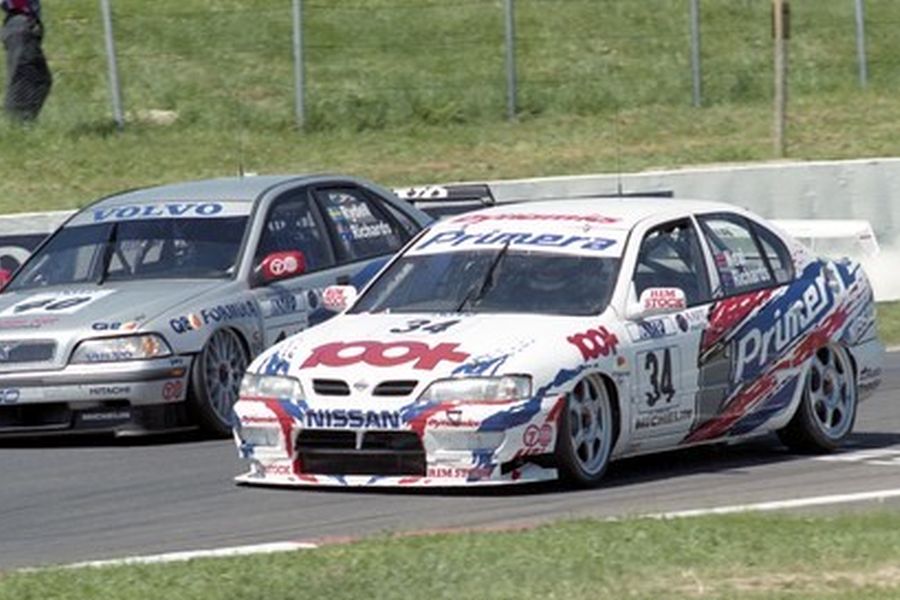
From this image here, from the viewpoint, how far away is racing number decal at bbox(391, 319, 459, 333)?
12.0 meters

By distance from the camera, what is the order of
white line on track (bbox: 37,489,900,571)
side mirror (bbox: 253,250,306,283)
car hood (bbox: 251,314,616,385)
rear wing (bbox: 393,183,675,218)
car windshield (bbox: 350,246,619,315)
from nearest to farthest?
white line on track (bbox: 37,489,900,571), car hood (bbox: 251,314,616,385), car windshield (bbox: 350,246,619,315), side mirror (bbox: 253,250,306,283), rear wing (bbox: 393,183,675,218)

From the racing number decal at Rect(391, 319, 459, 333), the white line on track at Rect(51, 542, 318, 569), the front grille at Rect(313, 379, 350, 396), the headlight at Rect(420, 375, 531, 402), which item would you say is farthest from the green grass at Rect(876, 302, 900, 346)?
the white line on track at Rect(51, 542, 318, 569)

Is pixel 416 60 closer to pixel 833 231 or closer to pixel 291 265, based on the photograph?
pixel 833 231

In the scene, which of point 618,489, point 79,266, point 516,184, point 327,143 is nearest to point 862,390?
point 618,489

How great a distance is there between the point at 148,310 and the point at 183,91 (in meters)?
14.3

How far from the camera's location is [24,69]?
25.8 metres

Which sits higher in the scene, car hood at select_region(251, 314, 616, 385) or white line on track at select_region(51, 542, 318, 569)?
car hood at select_region(251, 314, 616, 385)

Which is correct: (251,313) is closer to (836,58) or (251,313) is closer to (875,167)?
(875,167)

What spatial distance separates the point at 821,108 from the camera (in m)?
30.8

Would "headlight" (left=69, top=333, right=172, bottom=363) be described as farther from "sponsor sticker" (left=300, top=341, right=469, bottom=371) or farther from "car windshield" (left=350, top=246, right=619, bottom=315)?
"sponsor sticker" (left=300, top=341, right=469, bottom=371)

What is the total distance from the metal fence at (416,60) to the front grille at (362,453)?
14.8 m

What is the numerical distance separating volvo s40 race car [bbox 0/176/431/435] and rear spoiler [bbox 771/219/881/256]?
4.98 metres

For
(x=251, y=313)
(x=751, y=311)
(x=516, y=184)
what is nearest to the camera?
(x=751, y=311)

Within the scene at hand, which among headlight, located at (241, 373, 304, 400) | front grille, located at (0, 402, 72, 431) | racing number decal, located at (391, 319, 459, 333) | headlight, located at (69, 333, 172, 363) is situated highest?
racing number decal, located at (391, 319, 459, 333)
